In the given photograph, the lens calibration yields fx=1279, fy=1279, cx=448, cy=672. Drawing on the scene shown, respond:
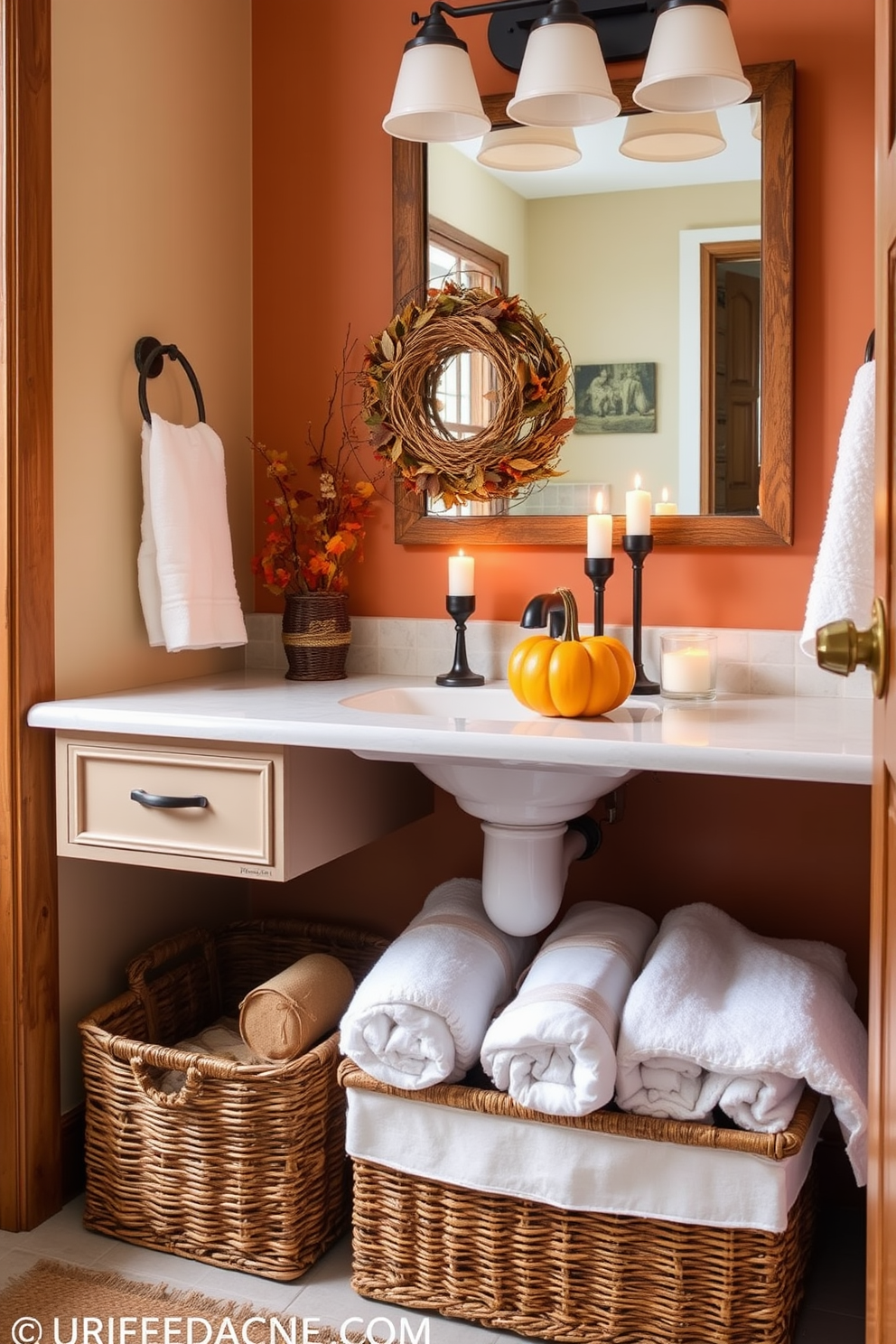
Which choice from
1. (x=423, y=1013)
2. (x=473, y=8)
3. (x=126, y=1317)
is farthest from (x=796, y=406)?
(x=126, y=1317)

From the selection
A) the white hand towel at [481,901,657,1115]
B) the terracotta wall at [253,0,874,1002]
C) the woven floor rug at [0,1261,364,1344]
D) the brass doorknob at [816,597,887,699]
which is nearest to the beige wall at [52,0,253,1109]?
the terracotta wall at [253,0,874,1002]

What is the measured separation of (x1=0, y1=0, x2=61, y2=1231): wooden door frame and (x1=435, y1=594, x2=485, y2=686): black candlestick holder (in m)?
0.69

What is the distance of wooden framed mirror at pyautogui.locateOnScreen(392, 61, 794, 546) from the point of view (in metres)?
2.12

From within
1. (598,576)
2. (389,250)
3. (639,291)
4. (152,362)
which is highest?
(389,250)

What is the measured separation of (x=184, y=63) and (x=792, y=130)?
3.65ft

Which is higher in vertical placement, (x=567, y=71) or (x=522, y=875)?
(x=567, y=71)

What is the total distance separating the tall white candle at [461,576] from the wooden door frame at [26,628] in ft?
2.27

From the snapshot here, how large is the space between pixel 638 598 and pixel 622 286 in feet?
1.80

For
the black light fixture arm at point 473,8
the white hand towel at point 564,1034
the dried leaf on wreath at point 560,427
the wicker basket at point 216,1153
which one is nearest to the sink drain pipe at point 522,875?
the white hand towel at point 564,1034

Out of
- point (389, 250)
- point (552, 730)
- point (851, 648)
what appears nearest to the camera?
point (851, 648)

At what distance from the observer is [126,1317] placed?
1.88 metres

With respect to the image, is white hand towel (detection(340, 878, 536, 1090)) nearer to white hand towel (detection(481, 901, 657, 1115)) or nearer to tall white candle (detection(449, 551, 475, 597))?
white hand towel (detection(481, 901, 657, 1115))

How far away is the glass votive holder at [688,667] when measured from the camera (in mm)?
2086

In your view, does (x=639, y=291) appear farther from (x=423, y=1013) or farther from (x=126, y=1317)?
(x=126, y=1317)
